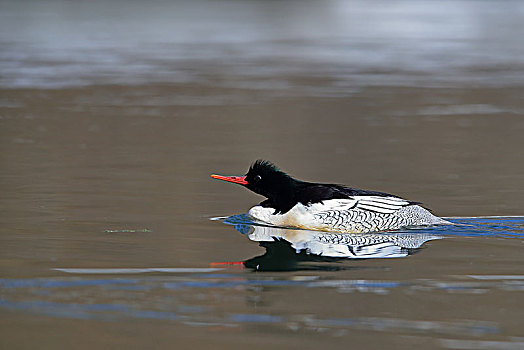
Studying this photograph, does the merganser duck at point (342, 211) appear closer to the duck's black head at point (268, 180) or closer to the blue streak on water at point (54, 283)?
the duck's black head at point (268, 180)

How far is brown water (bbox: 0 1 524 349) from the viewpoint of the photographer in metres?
6.87

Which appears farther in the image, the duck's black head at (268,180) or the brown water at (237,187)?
the duck's black head at (268,180)

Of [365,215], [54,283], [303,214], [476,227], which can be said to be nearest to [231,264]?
[54,283]

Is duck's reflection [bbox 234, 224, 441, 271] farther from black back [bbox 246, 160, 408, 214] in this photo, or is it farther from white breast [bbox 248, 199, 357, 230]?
black back [bbox 246, 160, 408, 214]

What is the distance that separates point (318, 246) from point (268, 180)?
134cm

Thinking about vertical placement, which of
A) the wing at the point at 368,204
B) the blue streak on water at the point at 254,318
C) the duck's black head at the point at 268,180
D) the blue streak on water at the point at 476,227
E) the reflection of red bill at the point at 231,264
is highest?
the duck's black head at the point at 268,180

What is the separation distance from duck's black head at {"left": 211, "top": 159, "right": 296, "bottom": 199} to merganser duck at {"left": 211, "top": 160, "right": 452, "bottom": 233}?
16 mm

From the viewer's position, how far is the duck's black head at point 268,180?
34.2ft

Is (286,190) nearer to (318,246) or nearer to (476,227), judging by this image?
(318,246)

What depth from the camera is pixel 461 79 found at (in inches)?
957

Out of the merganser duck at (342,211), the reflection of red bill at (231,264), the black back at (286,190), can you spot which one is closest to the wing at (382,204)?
the merganser duck at (342,211)

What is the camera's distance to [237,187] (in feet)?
42.7

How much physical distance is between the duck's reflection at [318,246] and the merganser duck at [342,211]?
0.09m

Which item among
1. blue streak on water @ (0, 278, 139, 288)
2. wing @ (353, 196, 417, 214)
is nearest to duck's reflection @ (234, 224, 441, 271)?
wing @ (353, 196, 417, 214)
